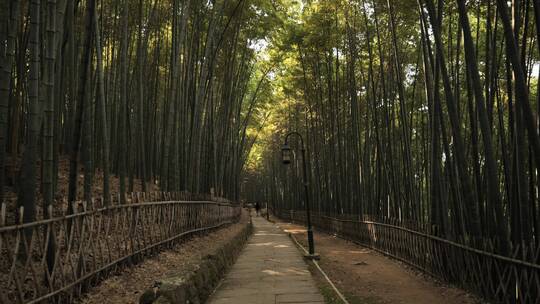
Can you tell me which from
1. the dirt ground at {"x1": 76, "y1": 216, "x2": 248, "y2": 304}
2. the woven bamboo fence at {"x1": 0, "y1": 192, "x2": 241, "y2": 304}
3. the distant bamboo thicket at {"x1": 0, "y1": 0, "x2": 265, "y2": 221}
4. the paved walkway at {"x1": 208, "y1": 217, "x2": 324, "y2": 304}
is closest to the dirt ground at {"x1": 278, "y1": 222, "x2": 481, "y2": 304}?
the paved walkway at {"x1": 208, "y1": 217, "x2": 324, "y2": 304}

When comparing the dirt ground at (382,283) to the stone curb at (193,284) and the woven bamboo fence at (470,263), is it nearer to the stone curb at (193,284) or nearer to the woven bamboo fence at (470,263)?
the woven bamboo fence at (470,263)

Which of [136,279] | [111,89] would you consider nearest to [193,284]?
[136,279]

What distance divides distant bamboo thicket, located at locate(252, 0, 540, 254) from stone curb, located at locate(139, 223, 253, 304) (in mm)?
2966

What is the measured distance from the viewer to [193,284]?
4.25 metres

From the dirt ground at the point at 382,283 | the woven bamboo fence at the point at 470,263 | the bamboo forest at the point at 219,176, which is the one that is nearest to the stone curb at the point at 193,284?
the bamboo forest at the point at 219,176

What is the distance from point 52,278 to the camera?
111 inches

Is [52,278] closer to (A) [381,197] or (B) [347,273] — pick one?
(B) [347,273]

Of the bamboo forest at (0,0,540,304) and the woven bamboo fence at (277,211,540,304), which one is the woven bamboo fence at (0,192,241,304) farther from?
the woven bamboo fence at (277,211,540,304)

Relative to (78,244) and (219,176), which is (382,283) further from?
(219,176)

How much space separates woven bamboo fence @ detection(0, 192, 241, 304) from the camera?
255 centimetres

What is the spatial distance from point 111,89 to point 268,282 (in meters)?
5.53

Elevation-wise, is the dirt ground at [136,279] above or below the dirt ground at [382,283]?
above

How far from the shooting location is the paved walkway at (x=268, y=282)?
474cm

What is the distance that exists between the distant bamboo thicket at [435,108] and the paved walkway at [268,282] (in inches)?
78.2
